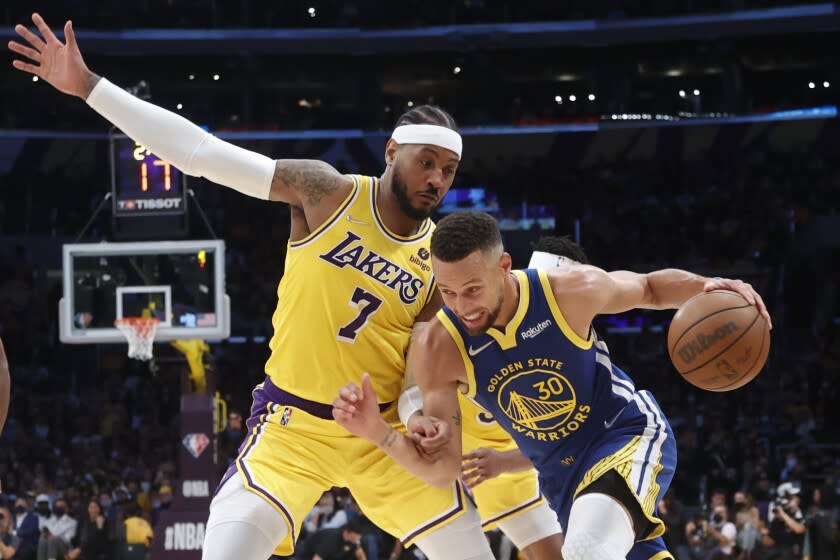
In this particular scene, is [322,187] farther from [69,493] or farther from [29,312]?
[29,312]

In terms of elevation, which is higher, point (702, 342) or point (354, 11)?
point (354, 11)

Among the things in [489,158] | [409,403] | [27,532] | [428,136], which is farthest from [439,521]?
[489,158]

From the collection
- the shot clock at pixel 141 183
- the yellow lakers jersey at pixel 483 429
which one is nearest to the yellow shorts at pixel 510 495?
the yellow lakers jersey at pixel 483 429

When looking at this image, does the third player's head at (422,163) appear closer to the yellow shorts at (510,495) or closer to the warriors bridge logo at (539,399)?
the warriors bridge logo at (539,399)

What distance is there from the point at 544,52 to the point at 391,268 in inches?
720

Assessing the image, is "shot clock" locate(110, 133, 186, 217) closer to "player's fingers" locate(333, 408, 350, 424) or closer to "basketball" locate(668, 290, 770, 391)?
"player's fingers" locate(333, 408, 350, 424)

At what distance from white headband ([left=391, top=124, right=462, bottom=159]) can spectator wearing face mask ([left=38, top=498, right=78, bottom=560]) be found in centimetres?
896

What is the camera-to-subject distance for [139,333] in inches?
457

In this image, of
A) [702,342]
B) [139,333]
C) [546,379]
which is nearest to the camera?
[702,342]

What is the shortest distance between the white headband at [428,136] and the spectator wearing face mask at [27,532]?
9.30m

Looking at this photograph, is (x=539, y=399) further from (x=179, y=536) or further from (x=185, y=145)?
(x=179, y=536)

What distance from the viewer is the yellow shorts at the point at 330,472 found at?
4.62m

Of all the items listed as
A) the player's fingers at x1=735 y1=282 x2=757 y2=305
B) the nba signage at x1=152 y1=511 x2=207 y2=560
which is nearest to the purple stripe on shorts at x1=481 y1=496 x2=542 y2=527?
the player's fingers at x1=735 y1=282 x2=757 y2=305

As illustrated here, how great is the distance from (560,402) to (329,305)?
99 cm
